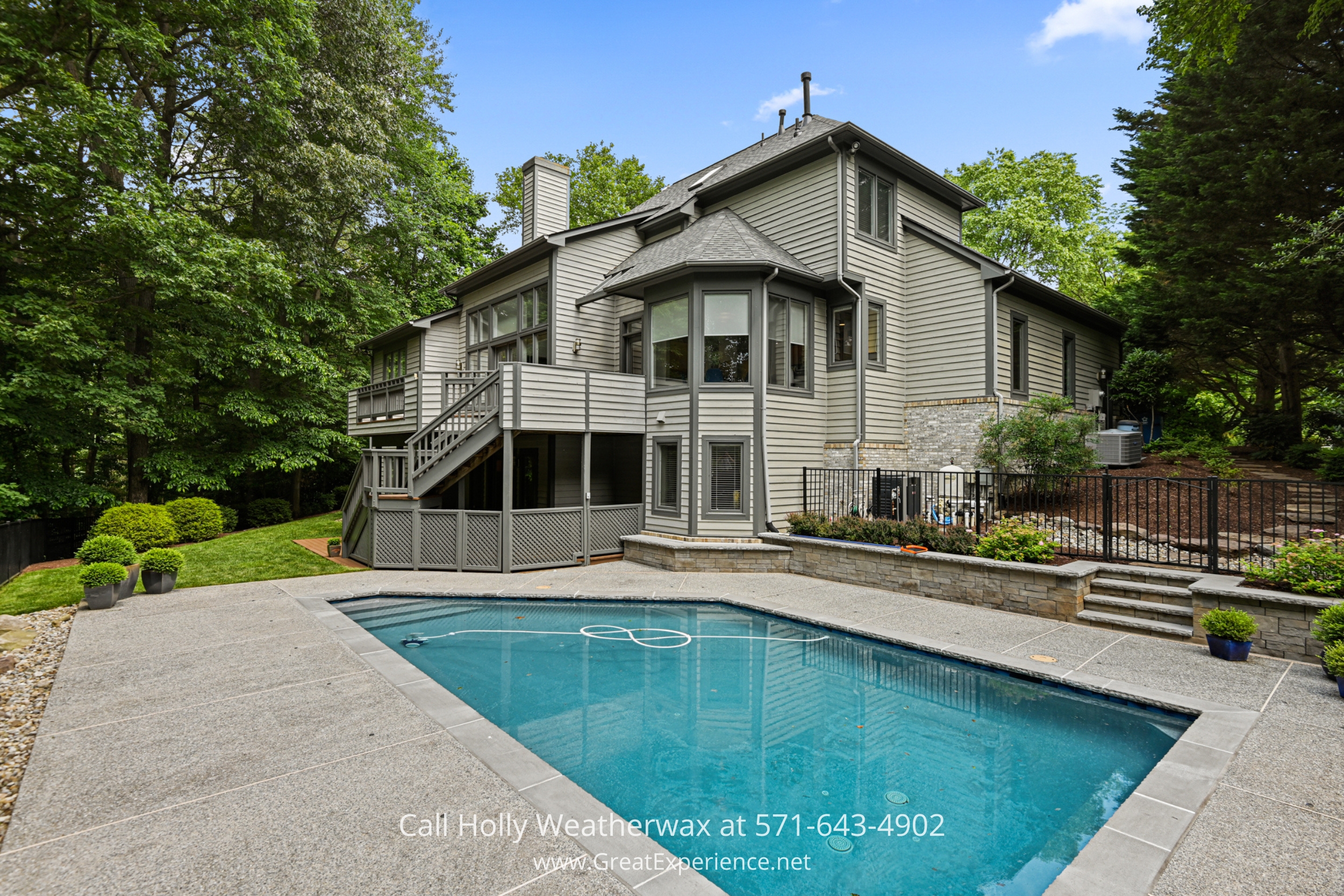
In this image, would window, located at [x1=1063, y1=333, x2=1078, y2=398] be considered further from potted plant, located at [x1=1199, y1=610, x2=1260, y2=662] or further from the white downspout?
potted plant, located at [x1=1199, y1=610, x2=1260, y2=662]

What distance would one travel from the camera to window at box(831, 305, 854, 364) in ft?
42.1

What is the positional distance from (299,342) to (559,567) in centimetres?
1223

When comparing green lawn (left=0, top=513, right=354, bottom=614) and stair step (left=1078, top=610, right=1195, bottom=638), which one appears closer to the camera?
stair step (left=1078, top=610, right=1195, bottom=638)

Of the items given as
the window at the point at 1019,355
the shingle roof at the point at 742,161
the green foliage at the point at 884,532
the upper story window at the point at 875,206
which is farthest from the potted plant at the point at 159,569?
the window at the point at 1019,355

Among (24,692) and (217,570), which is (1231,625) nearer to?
(24,692)

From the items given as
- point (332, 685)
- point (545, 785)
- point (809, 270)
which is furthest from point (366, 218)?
point (545, 785)

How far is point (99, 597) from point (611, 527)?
8282mm

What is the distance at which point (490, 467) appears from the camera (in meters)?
17.0

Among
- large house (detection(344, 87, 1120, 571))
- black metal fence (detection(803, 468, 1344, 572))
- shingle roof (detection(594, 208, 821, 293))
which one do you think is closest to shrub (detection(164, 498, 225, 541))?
large house (detection(344, 87, 1120, 571))

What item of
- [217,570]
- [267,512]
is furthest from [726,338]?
[267,512]

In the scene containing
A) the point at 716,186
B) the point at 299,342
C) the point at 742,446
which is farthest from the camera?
the point at 299,342

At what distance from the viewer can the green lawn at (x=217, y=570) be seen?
352 inches

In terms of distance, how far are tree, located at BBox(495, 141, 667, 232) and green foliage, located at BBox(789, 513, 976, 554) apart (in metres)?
22.6

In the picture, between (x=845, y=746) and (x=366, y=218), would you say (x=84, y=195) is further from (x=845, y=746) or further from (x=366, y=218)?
(x=845, y=746)
